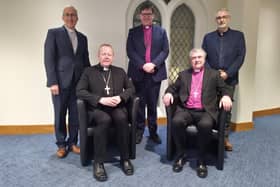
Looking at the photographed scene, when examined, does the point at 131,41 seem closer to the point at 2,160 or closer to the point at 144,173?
the point at 144,173

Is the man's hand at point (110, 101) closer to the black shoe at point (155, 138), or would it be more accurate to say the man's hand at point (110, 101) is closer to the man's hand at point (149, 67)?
the man's hand at point (149, 67)

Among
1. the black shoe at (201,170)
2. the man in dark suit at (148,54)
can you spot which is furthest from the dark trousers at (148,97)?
the black shoe at (201,170)

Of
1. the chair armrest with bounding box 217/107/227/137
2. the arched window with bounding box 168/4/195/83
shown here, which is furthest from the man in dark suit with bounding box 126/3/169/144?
the arched window with bounding box 168/4/195/83

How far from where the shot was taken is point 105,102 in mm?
2713

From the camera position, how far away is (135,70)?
11.2 feet

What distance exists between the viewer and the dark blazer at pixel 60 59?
2875 millimetres

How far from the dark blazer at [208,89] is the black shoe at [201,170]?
466 mm

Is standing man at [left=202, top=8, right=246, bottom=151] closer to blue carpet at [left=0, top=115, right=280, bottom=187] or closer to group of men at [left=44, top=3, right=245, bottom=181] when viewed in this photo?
group of men at [left=44, top=3, right=245, bottom=181]

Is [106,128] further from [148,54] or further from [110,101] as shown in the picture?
[148,54]

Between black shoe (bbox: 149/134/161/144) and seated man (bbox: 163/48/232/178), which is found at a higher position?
seated man (bbox: 163/48/232/178)

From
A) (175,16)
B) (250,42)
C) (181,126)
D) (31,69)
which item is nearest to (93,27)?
(31,69)

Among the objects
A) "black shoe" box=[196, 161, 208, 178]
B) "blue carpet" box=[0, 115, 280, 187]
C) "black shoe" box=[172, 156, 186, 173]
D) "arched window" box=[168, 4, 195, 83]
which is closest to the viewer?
"blue carpet" box=[0, 115, 280, 187]

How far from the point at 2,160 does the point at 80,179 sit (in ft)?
3.23

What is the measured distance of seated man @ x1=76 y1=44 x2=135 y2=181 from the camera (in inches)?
105
